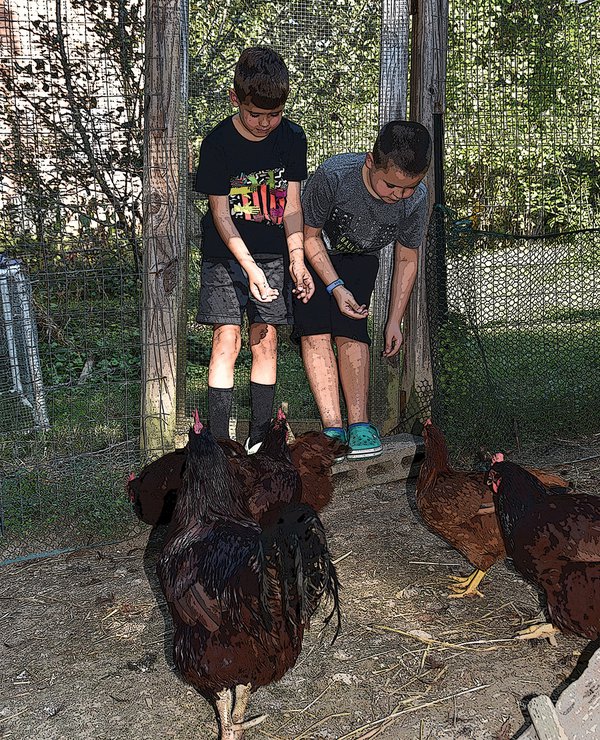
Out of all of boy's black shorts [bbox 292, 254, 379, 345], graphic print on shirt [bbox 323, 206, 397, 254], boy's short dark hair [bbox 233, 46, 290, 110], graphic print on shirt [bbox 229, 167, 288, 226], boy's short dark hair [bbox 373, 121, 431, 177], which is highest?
boy's short dark hair [bbox 233, 46, 290, 110]

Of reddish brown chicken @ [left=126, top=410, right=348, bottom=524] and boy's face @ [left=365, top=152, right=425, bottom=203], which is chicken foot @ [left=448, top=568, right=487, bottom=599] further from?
boy's face @ [left=365, top=152, right=425, bottom=203]

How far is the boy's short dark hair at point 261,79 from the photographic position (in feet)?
12.3

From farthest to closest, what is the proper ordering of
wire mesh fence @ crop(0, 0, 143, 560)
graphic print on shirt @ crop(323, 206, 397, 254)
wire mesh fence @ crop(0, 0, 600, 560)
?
graphic print on shirt @ crop(323, 206, 397, 254)
wire mesh fence @ crop(0, 0, 600, 560)
wire mesh fence @ crop(0, 0, 143, 560)

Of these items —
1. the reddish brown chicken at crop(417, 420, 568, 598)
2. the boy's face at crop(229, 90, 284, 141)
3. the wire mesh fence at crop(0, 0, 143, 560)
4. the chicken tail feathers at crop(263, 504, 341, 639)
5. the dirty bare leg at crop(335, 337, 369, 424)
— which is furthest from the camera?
the dirty bare leg at crop(335, 337, 369, 424)

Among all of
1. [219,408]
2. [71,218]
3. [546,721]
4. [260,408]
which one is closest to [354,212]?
[260,408]

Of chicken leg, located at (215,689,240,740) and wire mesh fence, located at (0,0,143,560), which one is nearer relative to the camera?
chicken leg, located at (215,689,240,740)

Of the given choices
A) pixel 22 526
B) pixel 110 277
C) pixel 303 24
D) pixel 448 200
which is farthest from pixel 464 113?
pixel 22 526

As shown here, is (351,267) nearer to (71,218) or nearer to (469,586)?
(71,218)

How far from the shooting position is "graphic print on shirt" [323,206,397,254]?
4363 millimetres

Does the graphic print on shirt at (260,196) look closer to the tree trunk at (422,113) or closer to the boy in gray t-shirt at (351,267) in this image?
the boy in gray t-shirt at (351,267)

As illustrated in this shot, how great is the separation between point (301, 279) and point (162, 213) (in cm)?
92

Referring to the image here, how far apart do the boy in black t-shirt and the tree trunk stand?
112 centimetres

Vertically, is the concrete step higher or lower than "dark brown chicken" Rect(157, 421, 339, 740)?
lower

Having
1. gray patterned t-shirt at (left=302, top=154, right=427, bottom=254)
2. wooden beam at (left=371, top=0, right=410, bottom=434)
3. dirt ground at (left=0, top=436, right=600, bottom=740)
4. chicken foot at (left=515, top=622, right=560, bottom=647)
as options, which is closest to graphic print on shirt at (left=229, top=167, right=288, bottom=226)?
gray patterned t-shirt at (left=302, top=154, right=427, bottom=254)
